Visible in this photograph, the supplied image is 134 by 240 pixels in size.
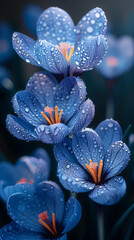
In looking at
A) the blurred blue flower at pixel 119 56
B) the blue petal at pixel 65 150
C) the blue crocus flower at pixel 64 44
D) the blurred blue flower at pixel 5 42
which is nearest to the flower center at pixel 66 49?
the blue crocus flower at pixel 64 44

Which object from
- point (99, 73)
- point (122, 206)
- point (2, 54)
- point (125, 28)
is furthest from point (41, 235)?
point (2, 54)

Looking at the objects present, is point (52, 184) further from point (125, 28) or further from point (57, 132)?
point (125, 28)

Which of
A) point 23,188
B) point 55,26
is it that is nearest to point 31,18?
point 55,26

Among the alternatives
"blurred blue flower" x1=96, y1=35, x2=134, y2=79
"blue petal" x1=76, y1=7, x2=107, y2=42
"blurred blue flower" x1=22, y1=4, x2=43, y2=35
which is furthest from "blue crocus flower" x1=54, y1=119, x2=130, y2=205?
"blurred blue flower" x1=22, y1=4, x2=43, y2=35

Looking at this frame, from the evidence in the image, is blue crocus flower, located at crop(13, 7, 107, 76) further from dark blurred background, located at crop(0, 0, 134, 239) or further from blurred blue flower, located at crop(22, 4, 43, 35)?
blurred blue flower, located at crop(22, 4, 43, 35)

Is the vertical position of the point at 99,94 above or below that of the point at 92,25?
below

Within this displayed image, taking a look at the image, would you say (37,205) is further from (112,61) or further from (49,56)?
(112,61)
